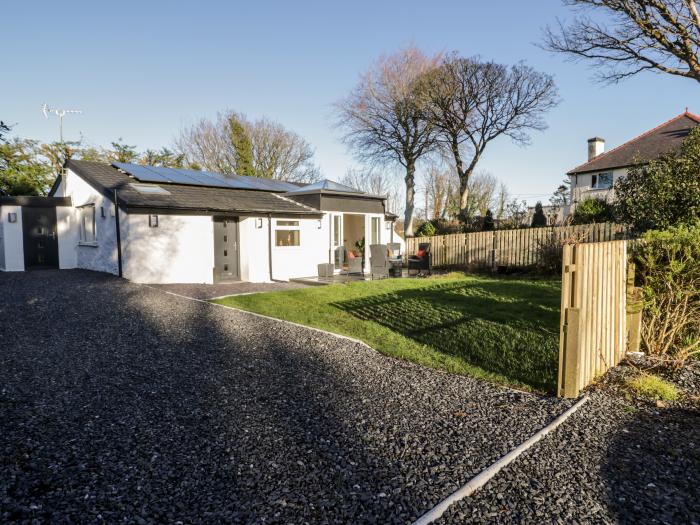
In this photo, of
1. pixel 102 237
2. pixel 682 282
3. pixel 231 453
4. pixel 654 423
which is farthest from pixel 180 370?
pixel 102 237

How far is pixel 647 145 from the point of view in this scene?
1120 inches

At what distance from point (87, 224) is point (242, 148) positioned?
19622mm

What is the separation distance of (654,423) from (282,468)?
3.33m

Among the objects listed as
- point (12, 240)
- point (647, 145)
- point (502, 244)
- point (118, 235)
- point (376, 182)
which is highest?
point (376, 182)

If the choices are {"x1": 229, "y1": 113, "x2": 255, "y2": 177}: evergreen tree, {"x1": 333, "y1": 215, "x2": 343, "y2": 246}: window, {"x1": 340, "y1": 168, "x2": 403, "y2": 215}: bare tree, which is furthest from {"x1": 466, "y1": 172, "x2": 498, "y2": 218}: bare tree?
{"x1": 333, "y1": 215, "x2": 343, "y2": 246}: window

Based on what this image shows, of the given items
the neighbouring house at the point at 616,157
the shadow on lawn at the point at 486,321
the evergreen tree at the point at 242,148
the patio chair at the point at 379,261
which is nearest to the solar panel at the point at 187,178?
the patio chair at the point at 379,261

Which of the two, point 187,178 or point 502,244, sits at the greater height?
point 187,178

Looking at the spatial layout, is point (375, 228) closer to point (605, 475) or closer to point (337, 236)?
point (337, 236)

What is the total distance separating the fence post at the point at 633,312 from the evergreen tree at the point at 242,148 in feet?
100.0

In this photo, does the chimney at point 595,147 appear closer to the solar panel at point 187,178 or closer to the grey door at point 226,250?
the solar panel at point 187,178

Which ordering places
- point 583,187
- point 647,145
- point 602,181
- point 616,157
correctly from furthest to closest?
A: point 583,187 < point 602,181 < point 616,157 < point 647,145

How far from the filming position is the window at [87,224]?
48.5 ft

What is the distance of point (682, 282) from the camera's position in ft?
17.7

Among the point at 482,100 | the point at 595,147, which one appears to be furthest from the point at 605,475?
the point at 595,147
